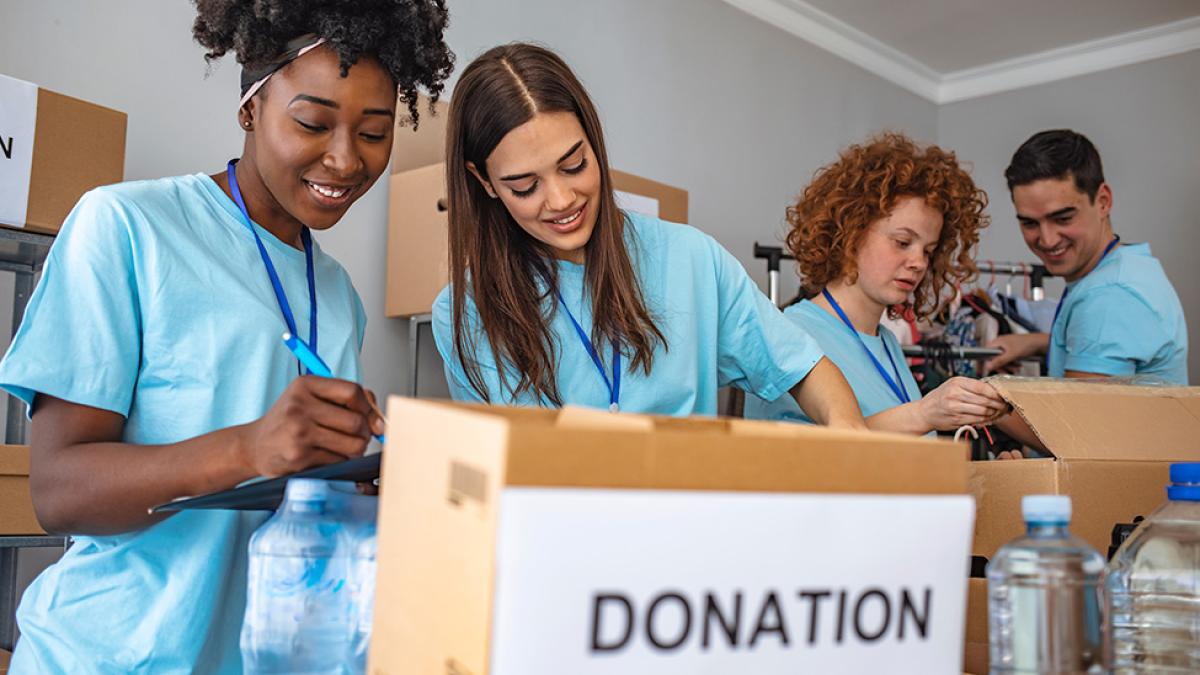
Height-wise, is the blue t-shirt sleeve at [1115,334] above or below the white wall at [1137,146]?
below

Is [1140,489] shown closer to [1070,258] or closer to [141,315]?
[141,315]

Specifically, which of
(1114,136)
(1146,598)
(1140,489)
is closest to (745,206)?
(1114,136)

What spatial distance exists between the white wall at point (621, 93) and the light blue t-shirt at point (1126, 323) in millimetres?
1525

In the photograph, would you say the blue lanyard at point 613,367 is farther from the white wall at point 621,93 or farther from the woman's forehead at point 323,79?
the white wall at point 621,93

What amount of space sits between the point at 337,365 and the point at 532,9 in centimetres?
230

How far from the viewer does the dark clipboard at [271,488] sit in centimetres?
72

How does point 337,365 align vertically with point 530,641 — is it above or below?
above

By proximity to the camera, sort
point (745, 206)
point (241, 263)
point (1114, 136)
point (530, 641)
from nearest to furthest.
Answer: point (530, 641) → point (241, 263) → point (745, 206) → point (1114, 136)

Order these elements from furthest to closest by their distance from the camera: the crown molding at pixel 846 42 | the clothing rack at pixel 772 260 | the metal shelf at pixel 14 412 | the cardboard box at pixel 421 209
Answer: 1. the crown molding at pixel 846 42
2. the clothing rack at pixel 772 260
3. the cardboard box at pixel 421 209
4. the metal shelf at pixel 14 412

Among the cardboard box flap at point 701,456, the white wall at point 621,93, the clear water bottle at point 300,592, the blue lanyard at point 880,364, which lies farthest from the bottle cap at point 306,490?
the white wall at point 621,93

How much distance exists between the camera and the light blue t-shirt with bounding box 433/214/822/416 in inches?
→ 59.6

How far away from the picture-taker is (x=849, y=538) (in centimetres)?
58

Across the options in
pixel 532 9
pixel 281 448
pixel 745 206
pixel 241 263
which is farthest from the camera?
pixel 745 206

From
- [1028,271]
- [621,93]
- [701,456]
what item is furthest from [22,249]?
[1028,271]
